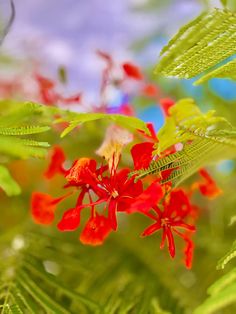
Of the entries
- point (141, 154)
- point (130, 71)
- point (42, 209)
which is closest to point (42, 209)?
point (42, 209)

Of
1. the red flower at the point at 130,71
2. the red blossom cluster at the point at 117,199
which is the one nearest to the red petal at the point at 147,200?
the red blossom cluster at the point at 117,199

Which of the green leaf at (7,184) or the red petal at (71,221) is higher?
the green leaf at (7,184)

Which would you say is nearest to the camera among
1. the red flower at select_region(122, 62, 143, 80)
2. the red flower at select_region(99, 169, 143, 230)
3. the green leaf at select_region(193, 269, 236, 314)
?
the green leaf at select_region(193, 269, 236, 314)

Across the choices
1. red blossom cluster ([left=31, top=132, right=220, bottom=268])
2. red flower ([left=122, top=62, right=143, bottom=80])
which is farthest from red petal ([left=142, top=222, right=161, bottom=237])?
red flower ([left=122, top=62, right=143, bottom=80])

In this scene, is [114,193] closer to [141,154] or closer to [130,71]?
[141,154]

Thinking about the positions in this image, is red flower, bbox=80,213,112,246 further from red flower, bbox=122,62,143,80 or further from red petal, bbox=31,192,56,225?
red flower, bbox=122,62,143,80

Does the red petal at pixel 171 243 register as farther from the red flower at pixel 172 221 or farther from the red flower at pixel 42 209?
the red flower at pixel 42 209
